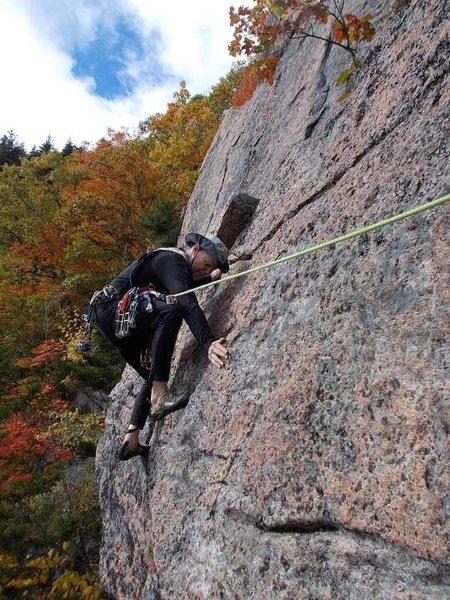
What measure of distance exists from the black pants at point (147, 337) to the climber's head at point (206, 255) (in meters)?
0.58

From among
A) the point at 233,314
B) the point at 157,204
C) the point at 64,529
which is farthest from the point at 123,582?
the point at 157,204

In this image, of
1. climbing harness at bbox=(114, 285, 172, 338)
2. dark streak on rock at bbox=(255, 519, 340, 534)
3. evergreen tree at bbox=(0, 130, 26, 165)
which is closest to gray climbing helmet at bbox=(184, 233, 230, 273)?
climbing harness at bbox=(114, 285, 172, 338)

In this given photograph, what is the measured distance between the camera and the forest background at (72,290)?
5.47 metres

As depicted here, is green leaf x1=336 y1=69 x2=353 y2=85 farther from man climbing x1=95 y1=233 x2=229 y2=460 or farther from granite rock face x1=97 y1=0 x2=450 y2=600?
man climbing x1=95 y1=233 x2=229 y2=460

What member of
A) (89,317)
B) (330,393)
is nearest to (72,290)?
(89,317)

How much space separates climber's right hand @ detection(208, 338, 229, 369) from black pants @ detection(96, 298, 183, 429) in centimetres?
52

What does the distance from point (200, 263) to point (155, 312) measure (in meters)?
0.70

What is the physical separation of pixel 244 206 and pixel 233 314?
173 centimetres

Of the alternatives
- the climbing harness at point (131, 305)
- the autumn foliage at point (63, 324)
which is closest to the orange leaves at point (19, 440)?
the autumn foliage at point (63, 324)

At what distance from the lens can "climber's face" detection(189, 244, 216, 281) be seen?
14.3 feet

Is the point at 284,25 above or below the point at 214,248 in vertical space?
above

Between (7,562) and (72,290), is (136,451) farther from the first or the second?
(72,290)

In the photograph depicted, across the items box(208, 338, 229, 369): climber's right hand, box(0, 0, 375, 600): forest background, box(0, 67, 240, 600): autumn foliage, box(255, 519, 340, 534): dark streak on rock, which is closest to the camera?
box(255, 519, 340, 534): dark streak on rock

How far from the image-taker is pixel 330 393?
7.98ft
